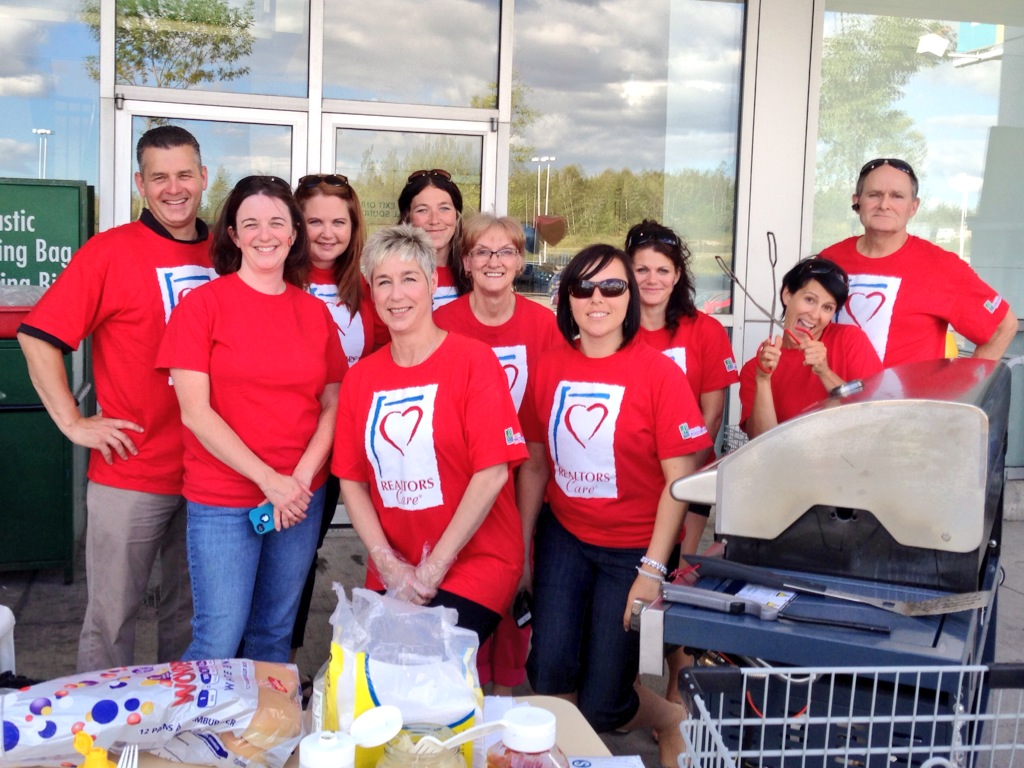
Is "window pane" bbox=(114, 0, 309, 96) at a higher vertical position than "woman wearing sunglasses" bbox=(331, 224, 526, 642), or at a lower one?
higher

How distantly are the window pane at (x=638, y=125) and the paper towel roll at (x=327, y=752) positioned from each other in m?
4.85

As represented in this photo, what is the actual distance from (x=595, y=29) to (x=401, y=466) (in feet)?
13.8

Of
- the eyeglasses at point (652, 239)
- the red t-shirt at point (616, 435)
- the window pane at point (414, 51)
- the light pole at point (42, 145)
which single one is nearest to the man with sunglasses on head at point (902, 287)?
the eyeglasses at point (652, 239)

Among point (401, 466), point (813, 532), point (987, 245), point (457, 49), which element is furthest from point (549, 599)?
point (987, 245)

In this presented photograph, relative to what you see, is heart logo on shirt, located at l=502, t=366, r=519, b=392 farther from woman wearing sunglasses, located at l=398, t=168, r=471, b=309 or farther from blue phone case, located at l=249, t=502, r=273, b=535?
blue phone case, located at l=249, t=502, r=273, b=535

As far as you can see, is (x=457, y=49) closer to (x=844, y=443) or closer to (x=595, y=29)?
(x=595, y=29)

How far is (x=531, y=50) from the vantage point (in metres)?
5.75

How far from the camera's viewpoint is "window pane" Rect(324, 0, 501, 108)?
17.7ft

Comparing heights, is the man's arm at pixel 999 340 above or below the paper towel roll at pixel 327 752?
above

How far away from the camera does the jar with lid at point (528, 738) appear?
1.22 m

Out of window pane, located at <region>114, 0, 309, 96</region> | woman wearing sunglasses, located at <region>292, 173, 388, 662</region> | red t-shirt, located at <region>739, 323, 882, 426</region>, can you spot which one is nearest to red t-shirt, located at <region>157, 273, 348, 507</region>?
woman wearing sunglasses, located at <region>292, 173, 388, 662</region>

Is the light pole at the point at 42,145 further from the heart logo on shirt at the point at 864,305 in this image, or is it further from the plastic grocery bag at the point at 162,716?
the plastic grocery bag at the point at 162,716

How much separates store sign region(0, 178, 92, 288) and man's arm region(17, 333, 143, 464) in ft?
6.51

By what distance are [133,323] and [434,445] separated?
902 millimetres
